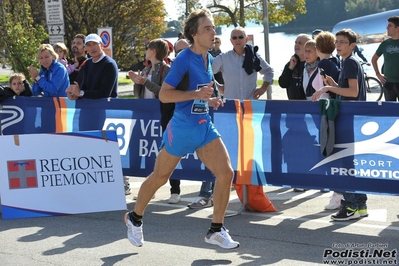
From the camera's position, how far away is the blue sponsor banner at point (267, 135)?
7.77 meters

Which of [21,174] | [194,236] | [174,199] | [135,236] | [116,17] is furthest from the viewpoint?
[116,17]

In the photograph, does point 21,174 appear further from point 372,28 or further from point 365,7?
point 365,7

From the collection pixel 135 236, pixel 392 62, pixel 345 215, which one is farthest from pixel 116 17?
pixel 135 236

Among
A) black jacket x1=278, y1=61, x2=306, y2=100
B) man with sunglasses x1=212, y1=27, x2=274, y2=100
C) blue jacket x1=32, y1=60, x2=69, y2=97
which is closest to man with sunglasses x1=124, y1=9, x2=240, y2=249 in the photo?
man with sunglasses x1=212, y1=27, x2=274, y2=100

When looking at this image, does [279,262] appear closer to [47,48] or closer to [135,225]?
[135,225]

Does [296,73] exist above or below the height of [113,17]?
below

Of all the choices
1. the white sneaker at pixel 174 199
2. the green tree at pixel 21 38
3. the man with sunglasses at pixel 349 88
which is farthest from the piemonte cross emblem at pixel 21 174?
the green tree at pixel 21 38

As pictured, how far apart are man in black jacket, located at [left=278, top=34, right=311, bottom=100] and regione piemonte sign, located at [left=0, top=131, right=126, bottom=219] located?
2.33 meters

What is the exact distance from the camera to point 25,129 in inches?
407

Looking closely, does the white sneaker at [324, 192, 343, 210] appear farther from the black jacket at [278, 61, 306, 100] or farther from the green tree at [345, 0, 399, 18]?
the green tree at [345, 0, 399, 18]

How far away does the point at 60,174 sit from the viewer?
8.95 metres

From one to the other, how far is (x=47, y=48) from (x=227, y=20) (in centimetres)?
2904

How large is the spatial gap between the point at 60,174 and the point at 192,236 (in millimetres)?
1939

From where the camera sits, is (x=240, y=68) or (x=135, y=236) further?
(x=240, y=68)
